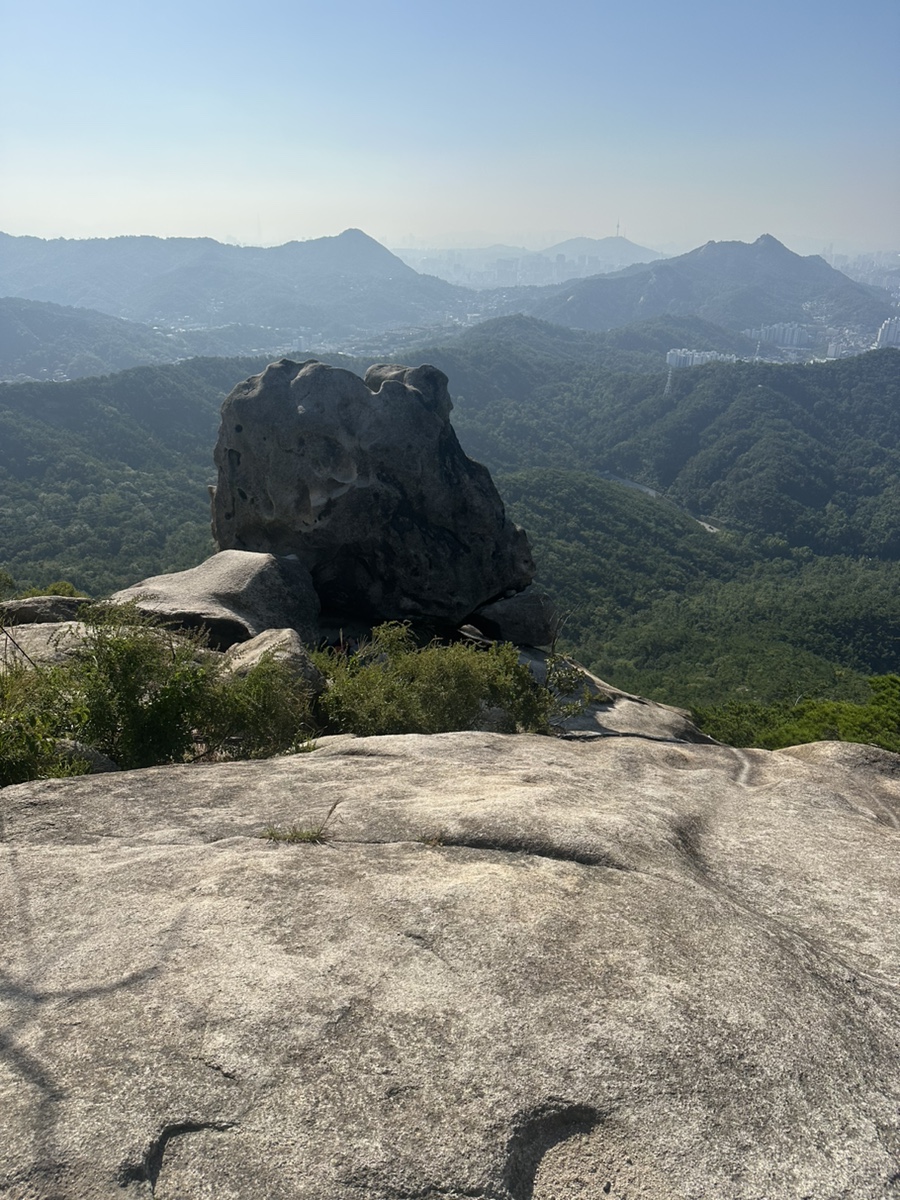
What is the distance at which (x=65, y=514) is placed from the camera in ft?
234

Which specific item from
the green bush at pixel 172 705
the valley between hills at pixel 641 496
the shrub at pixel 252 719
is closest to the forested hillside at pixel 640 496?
the valley between hills at pixel 641 496

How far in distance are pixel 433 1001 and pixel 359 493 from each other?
1812cm

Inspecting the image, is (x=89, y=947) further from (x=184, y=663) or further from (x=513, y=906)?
(x=184, y=663)

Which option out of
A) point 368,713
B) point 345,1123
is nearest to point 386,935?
point 345,1123

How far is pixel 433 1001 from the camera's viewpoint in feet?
13.0

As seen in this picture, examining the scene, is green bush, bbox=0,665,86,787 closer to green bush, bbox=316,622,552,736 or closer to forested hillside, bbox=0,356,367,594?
green bush, bbox=316,622,552,736

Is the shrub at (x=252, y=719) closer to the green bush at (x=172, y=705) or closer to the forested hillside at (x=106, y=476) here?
the green bush at (x=172, y=705)

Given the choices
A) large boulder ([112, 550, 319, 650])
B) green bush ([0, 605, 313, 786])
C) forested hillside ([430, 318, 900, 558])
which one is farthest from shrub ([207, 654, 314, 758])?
forested hillside ([430, 318, 900, 558])

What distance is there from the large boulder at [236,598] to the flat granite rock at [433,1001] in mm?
8561

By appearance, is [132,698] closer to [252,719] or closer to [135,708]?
[135,708]

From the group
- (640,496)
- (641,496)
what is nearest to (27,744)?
(640,496)

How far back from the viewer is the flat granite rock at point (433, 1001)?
322 cm

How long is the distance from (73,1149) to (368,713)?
715 centimetres

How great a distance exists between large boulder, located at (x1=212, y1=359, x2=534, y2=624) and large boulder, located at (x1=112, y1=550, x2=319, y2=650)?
2696mm
